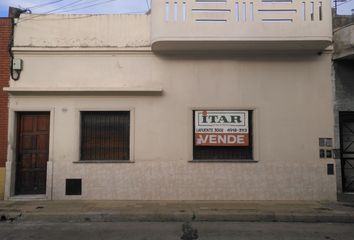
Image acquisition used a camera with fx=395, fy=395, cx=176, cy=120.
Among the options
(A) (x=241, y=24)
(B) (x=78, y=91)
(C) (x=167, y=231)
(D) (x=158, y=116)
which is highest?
(A) (x=241, y=24)

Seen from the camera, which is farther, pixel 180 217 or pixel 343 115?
pixel 343 115

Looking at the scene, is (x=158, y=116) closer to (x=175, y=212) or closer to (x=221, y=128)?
(x=221, y=128)

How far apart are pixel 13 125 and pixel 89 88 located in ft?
7.83

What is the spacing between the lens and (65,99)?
11.1 meters

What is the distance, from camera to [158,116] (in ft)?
36.4

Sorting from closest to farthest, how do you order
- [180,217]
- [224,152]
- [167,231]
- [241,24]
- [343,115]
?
[167,231] → [180,217] → [241,24] → [224,152] → [343,115]

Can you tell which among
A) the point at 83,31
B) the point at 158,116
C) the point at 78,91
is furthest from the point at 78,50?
the point at 158,116

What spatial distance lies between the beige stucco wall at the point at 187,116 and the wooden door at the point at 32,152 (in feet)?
1.10

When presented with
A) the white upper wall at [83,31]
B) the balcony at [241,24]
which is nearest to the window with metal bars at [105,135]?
the white upper wall at [83,31]

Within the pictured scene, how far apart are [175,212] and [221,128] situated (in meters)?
3.02

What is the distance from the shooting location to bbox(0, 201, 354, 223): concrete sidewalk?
29.5ft

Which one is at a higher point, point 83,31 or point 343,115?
point 83,31

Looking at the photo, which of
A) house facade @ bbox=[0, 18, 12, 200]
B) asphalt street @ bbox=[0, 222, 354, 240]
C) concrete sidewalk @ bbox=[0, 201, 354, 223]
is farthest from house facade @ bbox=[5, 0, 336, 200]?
asphalt street @ bbox=[0, 222, 354, 240]

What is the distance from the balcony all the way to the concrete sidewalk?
4.25m
